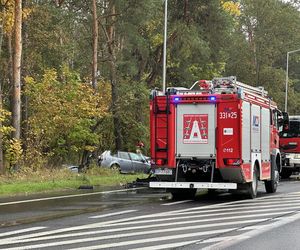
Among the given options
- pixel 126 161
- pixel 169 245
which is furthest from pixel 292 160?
pixel 169 245

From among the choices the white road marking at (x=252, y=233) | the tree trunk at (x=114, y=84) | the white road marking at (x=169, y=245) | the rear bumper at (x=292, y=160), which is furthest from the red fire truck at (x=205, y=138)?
the rear bumper at (x=292, y=160)

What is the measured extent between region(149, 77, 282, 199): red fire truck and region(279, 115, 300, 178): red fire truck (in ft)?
43.0

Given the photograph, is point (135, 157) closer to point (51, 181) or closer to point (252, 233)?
point (51, 181)

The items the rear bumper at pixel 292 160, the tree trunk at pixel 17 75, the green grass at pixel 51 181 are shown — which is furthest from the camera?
the rear bumper at pixel 292 160

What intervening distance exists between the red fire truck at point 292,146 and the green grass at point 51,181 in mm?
9399

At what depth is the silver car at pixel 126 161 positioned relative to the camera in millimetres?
29984

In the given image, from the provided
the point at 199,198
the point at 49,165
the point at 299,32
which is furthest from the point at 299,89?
the point at 199,198

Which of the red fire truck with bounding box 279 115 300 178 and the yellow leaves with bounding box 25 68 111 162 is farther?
the red fire truck with bounding box 279 115 300 178

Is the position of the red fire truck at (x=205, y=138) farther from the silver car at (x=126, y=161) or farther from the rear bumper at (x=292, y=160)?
the rear bumper at (x=292, y=160)

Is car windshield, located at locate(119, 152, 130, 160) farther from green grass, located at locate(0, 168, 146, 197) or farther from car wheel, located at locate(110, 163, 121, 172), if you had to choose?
green grass, located at locate(0, 168, 146, 197)

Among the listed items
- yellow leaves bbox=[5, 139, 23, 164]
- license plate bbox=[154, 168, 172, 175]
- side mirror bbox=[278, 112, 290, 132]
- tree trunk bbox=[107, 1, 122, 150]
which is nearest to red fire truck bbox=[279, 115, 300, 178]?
side mirror bbox=[278, 112, 290, 132]

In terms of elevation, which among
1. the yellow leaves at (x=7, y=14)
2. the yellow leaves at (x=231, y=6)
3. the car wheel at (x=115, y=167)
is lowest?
the car wheel at (x=115, y=167)

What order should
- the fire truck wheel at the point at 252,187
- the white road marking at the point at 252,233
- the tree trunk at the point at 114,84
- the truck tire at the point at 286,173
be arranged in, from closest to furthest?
the white road marking at the point at 252,233, the fire truck wheel at the point at 252,187, the tree trunk at the point at 114,84, the truck tire at the point at 286,173

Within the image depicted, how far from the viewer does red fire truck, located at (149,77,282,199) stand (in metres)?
16.0
